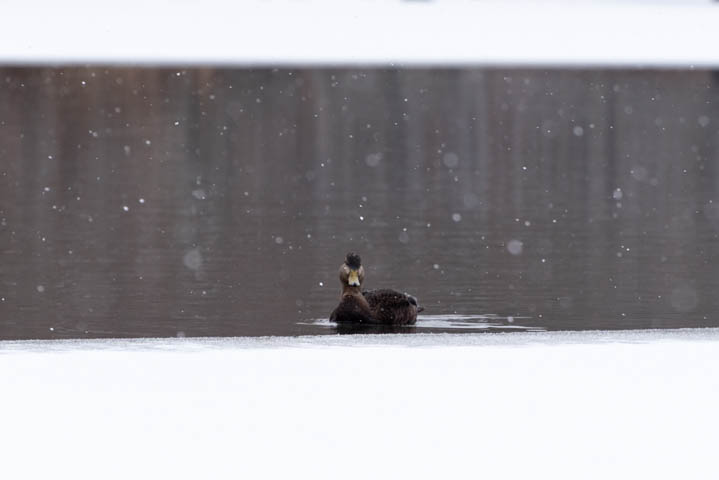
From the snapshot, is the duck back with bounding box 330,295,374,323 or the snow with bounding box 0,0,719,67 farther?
the snow with bounding box 0,0,719,67

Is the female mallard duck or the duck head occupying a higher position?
the duck head

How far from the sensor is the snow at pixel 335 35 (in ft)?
85.6

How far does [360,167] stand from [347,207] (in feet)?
10.7

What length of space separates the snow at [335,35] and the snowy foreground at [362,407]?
20.4 m

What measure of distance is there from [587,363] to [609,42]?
22.2 m

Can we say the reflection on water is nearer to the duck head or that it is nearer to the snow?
the duck head

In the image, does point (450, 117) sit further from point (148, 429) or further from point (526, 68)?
point (148, 429)

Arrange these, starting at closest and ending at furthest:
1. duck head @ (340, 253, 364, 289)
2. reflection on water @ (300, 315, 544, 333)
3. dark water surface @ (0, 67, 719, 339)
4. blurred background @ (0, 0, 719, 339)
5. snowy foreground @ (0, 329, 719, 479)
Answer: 1. snowy foreground @ (0, 329, 719, 479)
2. reflection on water @ (300, 315, 544, 333)
3. duck head @ (340, 253, 364, 289)
4. dark water surface @ (0, 67, 719, 339)
5. blurred background @ (0, 0, 719, 339)

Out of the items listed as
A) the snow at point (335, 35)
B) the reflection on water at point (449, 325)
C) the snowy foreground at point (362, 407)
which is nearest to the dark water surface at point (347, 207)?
the reflection on water at point (449, 325)

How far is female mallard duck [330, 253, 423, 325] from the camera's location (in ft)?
Result: 26.1

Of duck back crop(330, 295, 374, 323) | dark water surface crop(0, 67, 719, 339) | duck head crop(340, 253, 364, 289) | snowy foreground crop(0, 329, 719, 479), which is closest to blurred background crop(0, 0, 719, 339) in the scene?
dark water surface crop(0, 67, 719, 339)

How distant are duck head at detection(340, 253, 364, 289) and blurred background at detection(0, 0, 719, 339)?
0.27 meters

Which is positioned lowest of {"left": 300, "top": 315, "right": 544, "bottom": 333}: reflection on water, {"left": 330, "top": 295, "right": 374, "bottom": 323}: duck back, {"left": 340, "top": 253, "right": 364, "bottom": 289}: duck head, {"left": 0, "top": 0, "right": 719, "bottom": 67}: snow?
{"left": 300, "top": 315, "right": 544, "bottom": 333}: reflection on water

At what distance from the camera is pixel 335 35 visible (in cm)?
2630
